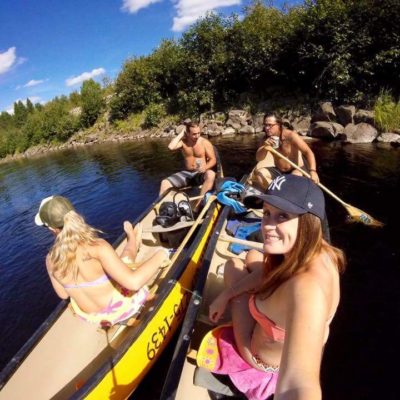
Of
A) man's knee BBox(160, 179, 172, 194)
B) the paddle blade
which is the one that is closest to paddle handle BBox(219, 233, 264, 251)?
man's knee BBox(160, 179, 172, 194)

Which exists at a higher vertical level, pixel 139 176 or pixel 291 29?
pixel 291 29

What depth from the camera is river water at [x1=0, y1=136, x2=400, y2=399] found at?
401 centimetres

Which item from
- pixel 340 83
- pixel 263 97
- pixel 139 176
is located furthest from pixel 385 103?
pixel 139 176

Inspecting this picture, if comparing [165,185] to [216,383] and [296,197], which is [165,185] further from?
[296,197]

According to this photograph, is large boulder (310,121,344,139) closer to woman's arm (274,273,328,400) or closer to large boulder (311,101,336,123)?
large boulder (311,101,336,123)

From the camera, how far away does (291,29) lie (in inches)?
734

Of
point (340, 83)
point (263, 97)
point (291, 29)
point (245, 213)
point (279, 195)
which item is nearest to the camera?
point (279, 195)

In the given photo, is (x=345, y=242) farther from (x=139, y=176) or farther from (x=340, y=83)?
(x=340, y=83)

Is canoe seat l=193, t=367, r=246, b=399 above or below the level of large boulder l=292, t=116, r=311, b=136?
above

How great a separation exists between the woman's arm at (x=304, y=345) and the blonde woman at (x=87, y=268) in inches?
74.8

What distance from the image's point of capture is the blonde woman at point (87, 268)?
284 cm

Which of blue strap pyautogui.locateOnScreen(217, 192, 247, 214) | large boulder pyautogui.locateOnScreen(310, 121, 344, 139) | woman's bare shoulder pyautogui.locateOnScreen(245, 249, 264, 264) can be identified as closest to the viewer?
woman's bare shoulder pyautogui.locateOnScreen(245, 249, 264, 264)

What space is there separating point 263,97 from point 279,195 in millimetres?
21845

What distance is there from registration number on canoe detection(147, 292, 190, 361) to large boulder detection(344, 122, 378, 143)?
12.2 m
